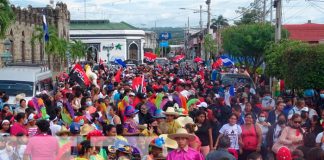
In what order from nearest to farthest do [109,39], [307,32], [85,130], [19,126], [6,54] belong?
[85,130] → [19,126] → [6,54] → [307,32] → [109,39]

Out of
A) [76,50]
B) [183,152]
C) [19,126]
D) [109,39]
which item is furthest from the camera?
[109,39]

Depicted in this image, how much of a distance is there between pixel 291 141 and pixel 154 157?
3164 millimetres

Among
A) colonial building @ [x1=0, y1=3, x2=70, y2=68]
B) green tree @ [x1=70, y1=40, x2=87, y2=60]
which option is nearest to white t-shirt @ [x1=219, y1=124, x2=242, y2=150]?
colonial building @ [x1=0, y1=3, x2=70, y2=68]

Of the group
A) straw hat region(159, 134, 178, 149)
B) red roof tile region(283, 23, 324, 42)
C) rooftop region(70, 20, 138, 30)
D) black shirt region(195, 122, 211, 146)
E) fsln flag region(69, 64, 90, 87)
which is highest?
rooftop region(70, 20, 138, 30)

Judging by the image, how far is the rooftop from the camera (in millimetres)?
111325

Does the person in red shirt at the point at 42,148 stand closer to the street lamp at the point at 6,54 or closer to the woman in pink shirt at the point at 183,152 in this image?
the woman in pink shirt at the point at 183,152

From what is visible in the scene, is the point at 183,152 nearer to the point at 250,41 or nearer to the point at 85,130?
the point at 85,130

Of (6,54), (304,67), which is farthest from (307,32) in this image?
(304,67)

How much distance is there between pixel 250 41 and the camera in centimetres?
4159

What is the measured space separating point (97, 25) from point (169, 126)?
10342 centimetres

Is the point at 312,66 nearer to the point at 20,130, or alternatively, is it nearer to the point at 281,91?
the point at 281,91

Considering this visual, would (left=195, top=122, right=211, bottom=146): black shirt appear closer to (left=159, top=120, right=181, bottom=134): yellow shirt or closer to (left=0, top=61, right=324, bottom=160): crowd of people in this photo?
(left=0, top=61, right=324, bottom=160): crowd of people

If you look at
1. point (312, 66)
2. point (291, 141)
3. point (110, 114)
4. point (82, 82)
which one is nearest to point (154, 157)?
point (291, 141)

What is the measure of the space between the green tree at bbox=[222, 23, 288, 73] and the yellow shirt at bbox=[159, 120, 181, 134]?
1128 inches
